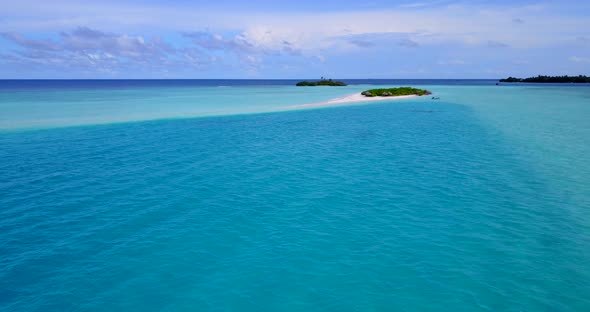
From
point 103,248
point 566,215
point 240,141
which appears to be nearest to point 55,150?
point 240,141

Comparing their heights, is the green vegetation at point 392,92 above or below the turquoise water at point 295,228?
above

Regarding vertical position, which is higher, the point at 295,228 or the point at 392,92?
the point at 392,92

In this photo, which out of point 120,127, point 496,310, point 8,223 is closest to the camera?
point 496,310

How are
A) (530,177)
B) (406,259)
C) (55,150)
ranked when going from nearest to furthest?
1. (406,259)
2. (530,177)
3. (55,150)

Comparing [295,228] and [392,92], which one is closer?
[295,228]

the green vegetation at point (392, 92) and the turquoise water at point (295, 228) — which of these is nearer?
the turquoise water at point (295, 228)

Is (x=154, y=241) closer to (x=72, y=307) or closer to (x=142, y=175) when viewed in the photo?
(x=72, y=307)

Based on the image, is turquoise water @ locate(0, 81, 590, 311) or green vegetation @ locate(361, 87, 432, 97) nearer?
turquoise water @ locate(0, 81, 590, 311)

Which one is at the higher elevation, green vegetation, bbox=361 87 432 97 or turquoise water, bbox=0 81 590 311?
green vegetation, bbox=361 87 432 97
